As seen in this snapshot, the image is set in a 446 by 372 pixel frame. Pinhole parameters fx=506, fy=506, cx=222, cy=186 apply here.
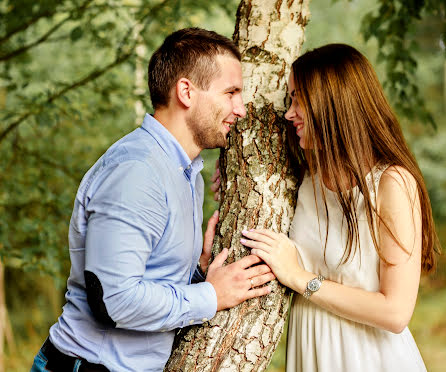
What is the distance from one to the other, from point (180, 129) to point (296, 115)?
49cm

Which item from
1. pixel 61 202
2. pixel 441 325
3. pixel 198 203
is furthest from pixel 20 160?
pixel 441 325

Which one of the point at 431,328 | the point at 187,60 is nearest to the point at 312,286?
the point at 187,60

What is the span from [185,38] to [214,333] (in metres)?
1.20

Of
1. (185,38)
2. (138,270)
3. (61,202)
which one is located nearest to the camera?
(138,270)

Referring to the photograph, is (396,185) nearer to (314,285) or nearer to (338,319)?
(314,285)

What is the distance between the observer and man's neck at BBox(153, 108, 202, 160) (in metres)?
2.03

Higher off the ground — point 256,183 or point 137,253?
point 256,183

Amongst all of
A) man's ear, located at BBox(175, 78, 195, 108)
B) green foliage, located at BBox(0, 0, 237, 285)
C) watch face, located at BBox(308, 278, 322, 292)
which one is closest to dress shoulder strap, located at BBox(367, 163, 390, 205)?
watch face, located at BBox(308, 278, 322, 292)

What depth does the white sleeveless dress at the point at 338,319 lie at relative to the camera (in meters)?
2.02

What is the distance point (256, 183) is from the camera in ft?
7.06

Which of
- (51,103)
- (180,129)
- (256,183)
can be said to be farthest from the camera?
(51,103)

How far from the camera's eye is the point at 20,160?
4250 millimetres

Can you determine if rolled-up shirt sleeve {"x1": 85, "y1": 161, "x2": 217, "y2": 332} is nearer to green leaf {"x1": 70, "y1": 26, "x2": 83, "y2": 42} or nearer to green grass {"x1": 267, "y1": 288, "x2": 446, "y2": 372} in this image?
green leaf {"x1": 70, "y1": 26, "x2": 83, "y2": 42}

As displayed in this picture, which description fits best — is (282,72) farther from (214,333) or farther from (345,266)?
(214,333)
